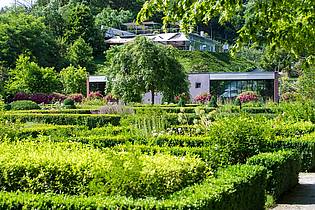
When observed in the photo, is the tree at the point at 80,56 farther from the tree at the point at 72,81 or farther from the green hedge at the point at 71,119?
the green hedge at the point at 71,119

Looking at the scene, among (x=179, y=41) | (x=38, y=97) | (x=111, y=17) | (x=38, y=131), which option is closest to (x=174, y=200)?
(x=38, y=131)

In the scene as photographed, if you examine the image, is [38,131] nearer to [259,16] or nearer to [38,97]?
[259,16]

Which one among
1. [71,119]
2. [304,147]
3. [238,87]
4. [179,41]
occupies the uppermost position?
[179,41]

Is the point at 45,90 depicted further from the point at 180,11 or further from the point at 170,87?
the point at 180,11

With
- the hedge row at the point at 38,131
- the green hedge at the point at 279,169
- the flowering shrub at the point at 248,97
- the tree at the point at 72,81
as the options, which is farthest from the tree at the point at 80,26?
the green hedge at the point at 279,169

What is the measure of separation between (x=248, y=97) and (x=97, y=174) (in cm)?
3105

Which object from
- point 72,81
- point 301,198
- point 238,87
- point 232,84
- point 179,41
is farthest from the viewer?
point 179,41

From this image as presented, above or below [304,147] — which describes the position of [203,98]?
above

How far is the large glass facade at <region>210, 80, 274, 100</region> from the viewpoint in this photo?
129 feet

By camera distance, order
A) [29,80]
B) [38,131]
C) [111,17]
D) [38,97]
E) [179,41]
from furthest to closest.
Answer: [111,17] < [179,41] < [29,80] < [38,97] < [38,131]

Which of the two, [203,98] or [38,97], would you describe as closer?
[38,97]

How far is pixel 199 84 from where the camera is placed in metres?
41.2

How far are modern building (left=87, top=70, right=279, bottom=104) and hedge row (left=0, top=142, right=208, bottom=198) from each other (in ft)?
103

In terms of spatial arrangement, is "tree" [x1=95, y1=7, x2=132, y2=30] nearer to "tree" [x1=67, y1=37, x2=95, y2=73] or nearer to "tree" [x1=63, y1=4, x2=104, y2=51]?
"tree" [x1=63, y1=4, x2=104, y2=51]
